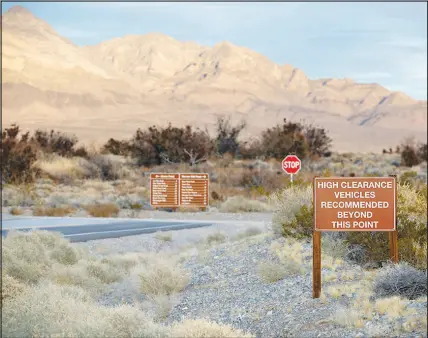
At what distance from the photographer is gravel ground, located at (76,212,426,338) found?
34.5 ft

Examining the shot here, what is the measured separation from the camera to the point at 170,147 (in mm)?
Answer: 54250

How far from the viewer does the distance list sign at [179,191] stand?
33406 mm

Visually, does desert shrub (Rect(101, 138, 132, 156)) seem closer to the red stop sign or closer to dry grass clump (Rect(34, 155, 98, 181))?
dry grass clump (Rect(34, 155, 98, 181))

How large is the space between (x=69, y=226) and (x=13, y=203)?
31.9ft

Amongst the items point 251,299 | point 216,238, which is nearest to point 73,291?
point 251,299

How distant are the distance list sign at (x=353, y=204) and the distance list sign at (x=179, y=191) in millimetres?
21288

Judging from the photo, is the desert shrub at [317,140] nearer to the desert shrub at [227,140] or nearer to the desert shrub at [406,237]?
the desert shrub at [227,140]

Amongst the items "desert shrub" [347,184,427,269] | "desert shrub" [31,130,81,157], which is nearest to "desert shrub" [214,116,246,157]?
"desert shrub" [31,130,81,157]

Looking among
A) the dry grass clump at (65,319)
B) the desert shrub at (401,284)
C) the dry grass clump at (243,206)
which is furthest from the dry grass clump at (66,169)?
the desert shrub at (401,284)

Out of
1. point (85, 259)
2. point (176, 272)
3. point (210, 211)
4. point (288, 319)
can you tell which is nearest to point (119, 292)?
point (176, 272)

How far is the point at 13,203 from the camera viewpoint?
34688 mm

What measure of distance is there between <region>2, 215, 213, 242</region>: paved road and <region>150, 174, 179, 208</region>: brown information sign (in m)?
4.65

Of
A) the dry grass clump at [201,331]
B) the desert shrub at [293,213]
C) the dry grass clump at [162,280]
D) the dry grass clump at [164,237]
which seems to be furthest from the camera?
the dry grass clump at [164,237]

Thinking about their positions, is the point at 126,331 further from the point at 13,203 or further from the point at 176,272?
the point at 13,203
